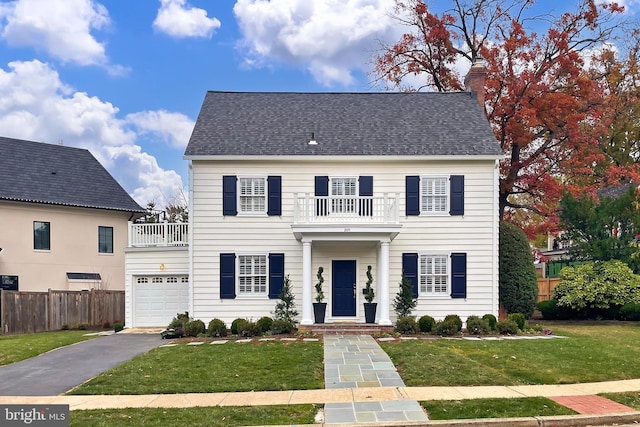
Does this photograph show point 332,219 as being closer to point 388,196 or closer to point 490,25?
point 388,196

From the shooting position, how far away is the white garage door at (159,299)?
20.1m

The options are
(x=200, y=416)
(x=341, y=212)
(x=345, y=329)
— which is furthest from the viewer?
(x=341, y=212)

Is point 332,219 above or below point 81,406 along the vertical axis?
above

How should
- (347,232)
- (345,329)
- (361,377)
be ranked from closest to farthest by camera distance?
(361,377) < (345,329) < (347,232)

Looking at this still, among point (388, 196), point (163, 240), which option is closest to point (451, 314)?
point (388, 196)

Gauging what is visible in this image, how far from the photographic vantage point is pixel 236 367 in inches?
454

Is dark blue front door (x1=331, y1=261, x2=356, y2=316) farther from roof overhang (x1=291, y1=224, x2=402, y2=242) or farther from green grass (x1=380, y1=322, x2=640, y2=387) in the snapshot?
green grass (x1=380, y1=322, x2=640, y2=387)

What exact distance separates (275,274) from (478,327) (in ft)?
22.7

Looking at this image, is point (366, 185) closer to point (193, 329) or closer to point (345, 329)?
point (345, 329)

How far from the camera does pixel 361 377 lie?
10523mm

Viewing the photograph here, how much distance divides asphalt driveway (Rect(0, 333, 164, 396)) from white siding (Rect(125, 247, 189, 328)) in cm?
279

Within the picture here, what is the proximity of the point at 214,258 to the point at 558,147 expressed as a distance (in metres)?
17.7

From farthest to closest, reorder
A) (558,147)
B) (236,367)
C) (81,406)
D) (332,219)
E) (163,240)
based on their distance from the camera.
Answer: (558,147)
(163,240)
(332,219)
(236,367)
(81,406)

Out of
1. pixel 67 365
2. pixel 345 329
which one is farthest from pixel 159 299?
pixel 345 329
